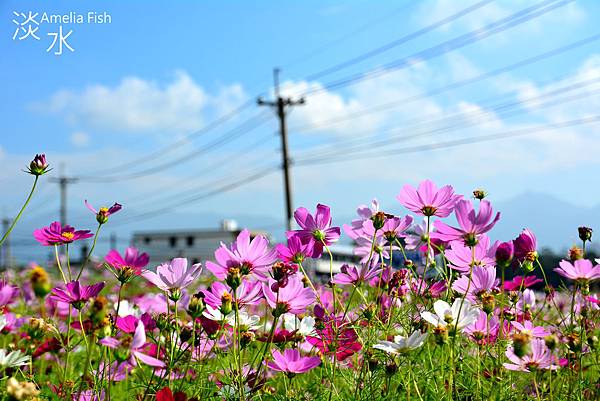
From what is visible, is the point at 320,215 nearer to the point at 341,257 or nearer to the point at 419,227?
the point at 419,227

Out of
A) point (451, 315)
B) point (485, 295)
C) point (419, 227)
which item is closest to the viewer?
point (451, 315)

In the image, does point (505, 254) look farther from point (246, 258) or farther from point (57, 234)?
point (57, 234)

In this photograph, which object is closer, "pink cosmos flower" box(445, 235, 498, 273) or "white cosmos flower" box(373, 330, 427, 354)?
"white cosmos flower" box(373, 330, 427, 354)

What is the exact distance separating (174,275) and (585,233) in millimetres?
811

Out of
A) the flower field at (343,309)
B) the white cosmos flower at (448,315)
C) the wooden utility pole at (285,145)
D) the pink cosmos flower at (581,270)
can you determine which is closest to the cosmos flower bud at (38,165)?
the flower field at (343,309)

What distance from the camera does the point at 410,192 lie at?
3.99ft

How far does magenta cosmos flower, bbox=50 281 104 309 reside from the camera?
111 cm

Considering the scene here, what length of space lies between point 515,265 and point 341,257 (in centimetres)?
3295

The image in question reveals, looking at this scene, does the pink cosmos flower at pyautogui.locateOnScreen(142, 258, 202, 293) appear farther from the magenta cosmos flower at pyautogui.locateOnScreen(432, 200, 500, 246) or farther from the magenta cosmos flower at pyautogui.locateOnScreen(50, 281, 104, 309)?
the magenta cosmos flower at pyautogui.locateOnScreen(432, 200, 500, 246)

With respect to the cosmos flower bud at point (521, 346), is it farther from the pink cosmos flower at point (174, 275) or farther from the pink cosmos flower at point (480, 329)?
the pink cosmos flower at point (174, 275)

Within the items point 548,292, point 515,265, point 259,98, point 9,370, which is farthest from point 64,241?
point 259,98

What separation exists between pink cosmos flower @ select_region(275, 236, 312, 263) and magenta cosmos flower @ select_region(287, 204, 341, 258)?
2cm

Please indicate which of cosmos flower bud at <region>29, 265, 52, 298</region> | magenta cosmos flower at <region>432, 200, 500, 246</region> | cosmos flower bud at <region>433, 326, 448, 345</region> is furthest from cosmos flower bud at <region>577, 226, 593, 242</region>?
cosmos flower bud at <region>29, 265, 52, 298</region>

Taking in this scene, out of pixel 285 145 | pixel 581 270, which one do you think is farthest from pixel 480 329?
pixel 285 145
